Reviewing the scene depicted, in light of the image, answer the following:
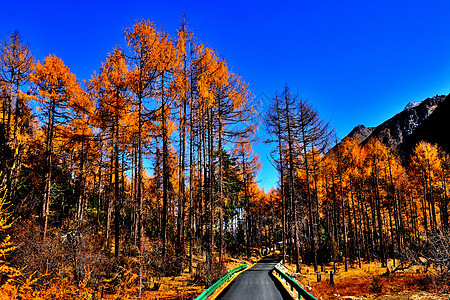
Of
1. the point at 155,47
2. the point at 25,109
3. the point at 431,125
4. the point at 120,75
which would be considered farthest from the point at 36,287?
the point at 431,125

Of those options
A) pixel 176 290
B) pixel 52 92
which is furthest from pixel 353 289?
pixel 52 92

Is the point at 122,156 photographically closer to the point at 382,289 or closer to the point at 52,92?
the point at 52,92

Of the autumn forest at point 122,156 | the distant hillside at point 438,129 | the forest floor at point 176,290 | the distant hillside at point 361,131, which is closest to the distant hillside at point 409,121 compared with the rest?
the distant hillside at point 438,129

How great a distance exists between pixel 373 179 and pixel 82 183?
31590 millimetres

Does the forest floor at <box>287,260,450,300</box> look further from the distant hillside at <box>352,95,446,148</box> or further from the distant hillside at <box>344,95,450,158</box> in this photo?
the distant hillside at <box>352,95,446,148</box>

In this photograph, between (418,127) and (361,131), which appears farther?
(361,131)

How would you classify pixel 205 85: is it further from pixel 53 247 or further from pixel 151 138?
pixel 53 247

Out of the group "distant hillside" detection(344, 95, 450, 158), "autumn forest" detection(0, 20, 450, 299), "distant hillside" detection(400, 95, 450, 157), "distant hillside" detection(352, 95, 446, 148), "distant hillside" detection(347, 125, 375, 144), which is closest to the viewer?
"autumn forest" detection(0, 20, 450, 299)

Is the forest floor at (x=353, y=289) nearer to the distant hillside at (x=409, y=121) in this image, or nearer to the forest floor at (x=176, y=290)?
the forest floor at (x=176, y=290)

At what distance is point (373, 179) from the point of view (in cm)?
3175

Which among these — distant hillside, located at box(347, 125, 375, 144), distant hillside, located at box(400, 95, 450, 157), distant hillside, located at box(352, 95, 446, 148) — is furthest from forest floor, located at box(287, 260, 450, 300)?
distant hillside, located at box(347, 125, 375, 144)

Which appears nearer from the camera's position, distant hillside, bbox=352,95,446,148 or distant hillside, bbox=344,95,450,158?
distant hillside, bbox=344,95,450,158

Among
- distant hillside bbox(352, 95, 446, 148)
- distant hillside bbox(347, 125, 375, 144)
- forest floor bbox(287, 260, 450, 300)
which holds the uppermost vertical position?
distant hillside bbox(347, 125, 375, 144)

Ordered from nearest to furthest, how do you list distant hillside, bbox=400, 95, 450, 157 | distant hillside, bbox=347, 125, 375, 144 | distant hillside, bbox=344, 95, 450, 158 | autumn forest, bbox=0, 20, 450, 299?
autumn forest, bbox=0, 20, 450, 299 → distant hillside, bbox=400, 95, 450, 157 → distant hillside, bbox=344, 95, 450, 158 → distant hillside, bbox=347, 125, 375, 144
